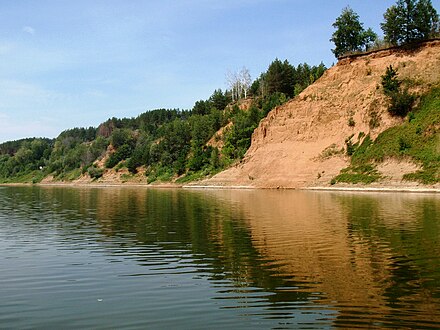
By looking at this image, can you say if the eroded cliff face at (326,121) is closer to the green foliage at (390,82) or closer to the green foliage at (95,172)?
the green foliage at (390,82)

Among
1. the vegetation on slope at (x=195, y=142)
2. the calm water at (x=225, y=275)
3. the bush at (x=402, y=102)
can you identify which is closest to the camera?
the calm water at (x=225, y=275)

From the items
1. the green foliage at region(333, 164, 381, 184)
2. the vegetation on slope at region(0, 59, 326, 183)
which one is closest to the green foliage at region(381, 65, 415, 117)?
the green foliage at region(333, 164, 381, 184)

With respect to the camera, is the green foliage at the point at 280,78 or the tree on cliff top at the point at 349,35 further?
the green foliage at the point at 280,78

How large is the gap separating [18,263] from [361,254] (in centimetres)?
1249

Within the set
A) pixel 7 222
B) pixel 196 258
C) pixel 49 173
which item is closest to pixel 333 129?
pixel 7 222

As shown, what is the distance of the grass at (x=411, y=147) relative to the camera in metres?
56.9

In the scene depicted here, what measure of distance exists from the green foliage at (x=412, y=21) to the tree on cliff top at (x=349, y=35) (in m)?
7.18

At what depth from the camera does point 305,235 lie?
21281 mm

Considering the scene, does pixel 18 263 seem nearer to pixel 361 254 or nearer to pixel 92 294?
pixel 92 294

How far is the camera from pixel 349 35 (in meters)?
86.1

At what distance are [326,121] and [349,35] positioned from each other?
1915cm

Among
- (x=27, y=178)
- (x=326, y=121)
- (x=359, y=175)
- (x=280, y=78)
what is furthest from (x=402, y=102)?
(x=27, y=178)

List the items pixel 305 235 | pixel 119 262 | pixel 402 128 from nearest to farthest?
pixel 119 262 → pixel 305 235 → pixel 402 128

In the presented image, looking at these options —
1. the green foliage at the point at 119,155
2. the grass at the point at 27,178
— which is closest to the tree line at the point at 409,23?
the green foliage at the point at 119,155
